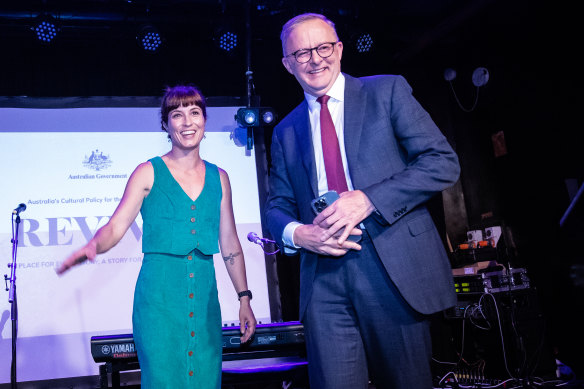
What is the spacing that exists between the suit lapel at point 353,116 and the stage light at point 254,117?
11.3ft

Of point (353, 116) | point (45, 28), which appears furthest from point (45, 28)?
point (353, 116)

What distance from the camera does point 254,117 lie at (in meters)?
5.27

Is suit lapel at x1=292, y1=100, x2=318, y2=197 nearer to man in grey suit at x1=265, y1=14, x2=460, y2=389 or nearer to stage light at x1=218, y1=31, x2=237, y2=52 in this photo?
man in grey suit at x1=265, y1=14, x2=460, y2=389

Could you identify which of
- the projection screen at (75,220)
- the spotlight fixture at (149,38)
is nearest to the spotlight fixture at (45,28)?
the projection screen at (75,220)

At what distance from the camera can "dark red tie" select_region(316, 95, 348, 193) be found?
5.75 feet

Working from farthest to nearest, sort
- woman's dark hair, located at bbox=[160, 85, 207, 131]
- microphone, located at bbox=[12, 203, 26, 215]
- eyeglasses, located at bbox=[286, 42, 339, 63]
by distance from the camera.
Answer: microphone, located at bbox=[12, 203, 26, 215] → woman's dark hair, located at bbox=[160, 85, 207, 131] → eyeglasses, located at bbox=[286, 42, 339, 63]

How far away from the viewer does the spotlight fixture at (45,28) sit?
5070 mm

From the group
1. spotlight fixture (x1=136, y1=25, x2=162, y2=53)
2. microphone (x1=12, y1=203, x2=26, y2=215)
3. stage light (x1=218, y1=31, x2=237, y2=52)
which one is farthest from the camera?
stage light (x1=218, y1=31, x2=237, y2=52)

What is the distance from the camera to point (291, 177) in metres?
1.94

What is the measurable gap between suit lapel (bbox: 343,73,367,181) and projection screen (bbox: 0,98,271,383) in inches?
134

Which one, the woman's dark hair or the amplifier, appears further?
the amplifier

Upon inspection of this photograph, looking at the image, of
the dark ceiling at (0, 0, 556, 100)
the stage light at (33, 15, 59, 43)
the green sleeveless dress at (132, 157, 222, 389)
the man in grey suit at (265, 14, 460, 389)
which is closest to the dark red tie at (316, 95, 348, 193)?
the man in grey suit at (265, 14, 460, 389)

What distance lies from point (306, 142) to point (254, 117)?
3499 mm

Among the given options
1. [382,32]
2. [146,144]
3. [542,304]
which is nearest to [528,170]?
[542,304]
